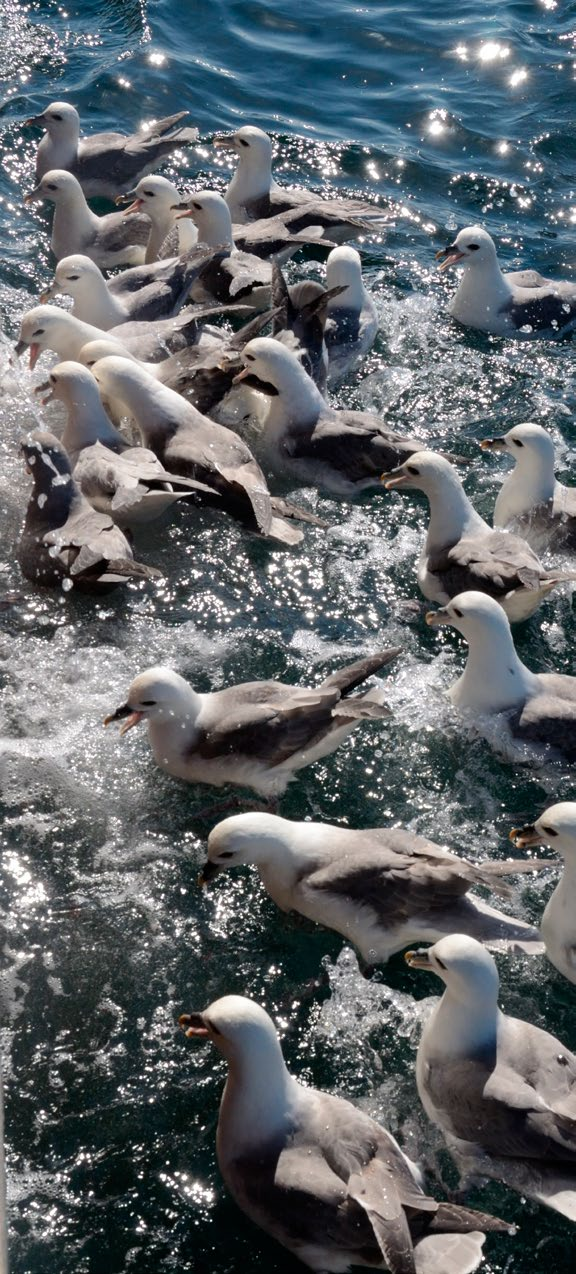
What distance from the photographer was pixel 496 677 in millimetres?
6793

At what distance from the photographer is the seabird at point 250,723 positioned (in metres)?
6.25

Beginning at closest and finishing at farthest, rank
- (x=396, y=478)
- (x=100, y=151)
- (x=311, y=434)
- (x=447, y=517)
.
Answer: (x=447, y=517) < (x=396, y=478) < (x=311, y=434) < (x=100, y=151)

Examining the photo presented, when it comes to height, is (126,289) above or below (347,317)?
below

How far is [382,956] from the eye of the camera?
→ 578 cm

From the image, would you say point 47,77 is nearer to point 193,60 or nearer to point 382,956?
point 193,60

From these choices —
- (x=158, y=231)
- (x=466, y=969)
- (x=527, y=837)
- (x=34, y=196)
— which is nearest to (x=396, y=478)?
(x=527, y=837)

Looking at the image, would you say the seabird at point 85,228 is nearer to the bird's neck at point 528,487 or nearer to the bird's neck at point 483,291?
the bird's neck at point 483,291

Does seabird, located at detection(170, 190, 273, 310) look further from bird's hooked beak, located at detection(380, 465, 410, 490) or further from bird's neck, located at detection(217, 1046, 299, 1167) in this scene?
bird's neck, located at detection(217, 1046, 299, 1167)

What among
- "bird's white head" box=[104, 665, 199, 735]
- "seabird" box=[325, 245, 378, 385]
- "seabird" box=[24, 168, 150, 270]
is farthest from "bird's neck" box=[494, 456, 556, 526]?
"seabird" box=[24, 168, 150, 270]

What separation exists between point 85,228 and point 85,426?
3.39 meters

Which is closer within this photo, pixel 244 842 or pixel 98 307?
pixel 244 842

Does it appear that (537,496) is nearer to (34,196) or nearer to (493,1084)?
(493,1084)

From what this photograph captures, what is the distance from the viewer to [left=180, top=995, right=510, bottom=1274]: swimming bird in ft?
14.5

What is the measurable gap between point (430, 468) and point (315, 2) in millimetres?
10335
